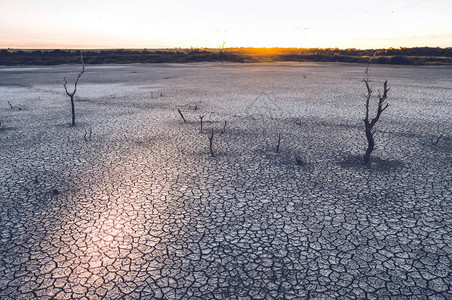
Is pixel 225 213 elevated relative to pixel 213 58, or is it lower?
lower

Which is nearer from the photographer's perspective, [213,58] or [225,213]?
[225,213]

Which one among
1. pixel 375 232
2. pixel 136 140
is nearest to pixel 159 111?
pixel 136 140

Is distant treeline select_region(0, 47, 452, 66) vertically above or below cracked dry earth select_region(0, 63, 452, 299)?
above

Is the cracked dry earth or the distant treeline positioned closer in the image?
the cracked dry earth

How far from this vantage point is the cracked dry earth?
8.96 feet

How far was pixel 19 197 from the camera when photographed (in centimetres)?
428

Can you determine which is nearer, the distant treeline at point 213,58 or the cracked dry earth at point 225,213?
the cracked dry earth at point 225,213

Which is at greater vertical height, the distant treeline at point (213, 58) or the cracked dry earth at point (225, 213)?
the distant treeline at point (213, 58)

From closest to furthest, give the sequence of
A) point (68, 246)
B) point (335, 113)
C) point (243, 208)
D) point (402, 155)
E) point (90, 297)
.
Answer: point (90, 297)
point (68, 246)
point (243, 208)
point (402, 155)
point (335, 113)

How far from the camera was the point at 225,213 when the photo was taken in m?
3.89

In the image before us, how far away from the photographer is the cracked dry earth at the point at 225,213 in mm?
2730

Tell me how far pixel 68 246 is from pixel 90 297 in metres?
0.91

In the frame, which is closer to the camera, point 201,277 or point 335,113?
point 201,277

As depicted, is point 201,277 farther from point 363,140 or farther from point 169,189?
point 363,140
